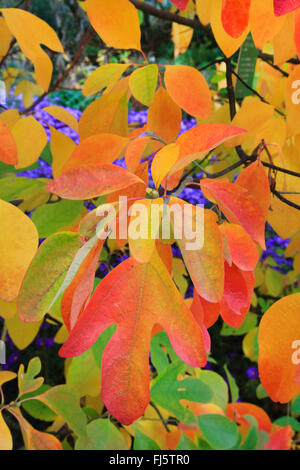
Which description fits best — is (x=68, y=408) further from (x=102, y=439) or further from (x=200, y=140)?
(x=200, y=140)

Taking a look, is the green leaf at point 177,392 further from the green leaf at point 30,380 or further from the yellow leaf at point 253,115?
the yellow leaf at point 253,115

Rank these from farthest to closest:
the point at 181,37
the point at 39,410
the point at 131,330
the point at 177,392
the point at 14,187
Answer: the point at 181,37, the point at 39,410, the point at 177,392, the point at 14,187, the point at 131,330

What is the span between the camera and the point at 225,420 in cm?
57

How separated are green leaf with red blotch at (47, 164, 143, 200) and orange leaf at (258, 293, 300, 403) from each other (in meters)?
0.13

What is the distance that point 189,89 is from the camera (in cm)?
35

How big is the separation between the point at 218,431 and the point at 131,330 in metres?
0.40

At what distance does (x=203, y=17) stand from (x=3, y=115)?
0.84 feet

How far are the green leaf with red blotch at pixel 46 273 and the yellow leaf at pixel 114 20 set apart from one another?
0.19 m

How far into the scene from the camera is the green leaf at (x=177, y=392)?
54cm

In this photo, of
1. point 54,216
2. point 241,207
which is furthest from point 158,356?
point 241,207

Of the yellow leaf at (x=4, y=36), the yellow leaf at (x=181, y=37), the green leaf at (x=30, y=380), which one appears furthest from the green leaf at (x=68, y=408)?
the yellow leaf at (x=181, y=37)

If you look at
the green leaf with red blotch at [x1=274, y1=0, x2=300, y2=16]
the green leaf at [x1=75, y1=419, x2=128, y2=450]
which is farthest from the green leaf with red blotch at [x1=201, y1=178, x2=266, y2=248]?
the green leaf at [x1=75, y1=419, x2=128, y2=450]

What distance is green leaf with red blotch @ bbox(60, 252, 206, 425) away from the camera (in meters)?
0.23
